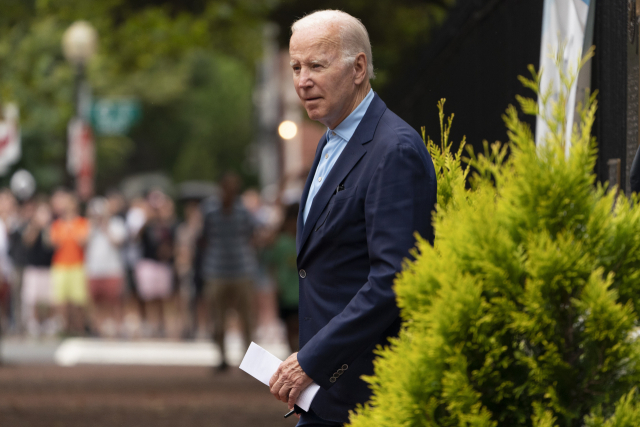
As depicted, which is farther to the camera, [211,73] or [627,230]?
[211,73]

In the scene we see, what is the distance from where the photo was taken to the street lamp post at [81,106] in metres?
17.7

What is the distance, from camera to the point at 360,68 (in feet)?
9.10

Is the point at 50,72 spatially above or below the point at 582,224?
above

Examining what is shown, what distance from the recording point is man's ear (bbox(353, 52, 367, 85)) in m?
2.76

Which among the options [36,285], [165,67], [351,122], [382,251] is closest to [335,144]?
[351,122]

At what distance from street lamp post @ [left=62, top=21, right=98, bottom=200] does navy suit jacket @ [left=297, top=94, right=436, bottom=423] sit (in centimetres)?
1544

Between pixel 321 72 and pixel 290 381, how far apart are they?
2.73 feet

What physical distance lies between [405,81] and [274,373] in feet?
17.3

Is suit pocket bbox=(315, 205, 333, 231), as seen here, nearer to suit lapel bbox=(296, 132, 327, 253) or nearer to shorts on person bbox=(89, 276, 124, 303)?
suit lapel bbox=(296, 132, 327, 253)

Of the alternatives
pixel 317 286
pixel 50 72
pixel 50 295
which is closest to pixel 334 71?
pixel 317 286

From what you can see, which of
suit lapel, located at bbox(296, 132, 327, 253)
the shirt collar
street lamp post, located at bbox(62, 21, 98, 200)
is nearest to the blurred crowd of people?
street lamp post, located at bbox(62, 21, 98, 200)

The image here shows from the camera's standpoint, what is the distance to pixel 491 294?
6.40 ft

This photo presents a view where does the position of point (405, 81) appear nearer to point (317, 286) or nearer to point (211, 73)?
point (317, 286)

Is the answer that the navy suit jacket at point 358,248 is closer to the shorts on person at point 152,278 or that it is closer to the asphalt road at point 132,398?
the asphalt road at point 132,398
